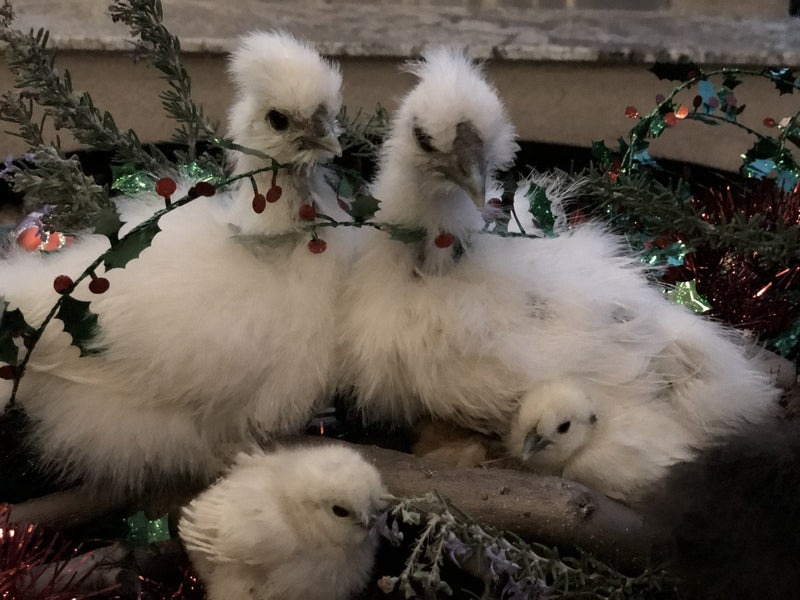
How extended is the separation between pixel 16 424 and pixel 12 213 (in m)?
0.67

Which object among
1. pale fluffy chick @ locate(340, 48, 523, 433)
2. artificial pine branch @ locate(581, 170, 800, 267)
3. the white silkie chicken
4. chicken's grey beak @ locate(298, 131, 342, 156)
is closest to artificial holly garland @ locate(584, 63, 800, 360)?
artificial pine branch @ locate(581, 170, 800, 267)

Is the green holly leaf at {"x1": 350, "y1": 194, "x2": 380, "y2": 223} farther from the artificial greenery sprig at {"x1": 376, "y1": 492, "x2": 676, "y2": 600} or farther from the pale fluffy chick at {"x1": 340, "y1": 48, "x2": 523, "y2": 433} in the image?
the artificial greenery sprig at {"x1": 376, "y1": 492, "x2": 676, "y2": 600}

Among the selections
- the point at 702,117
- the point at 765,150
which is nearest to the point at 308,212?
the point at 702,117

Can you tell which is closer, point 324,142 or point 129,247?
point 129,247

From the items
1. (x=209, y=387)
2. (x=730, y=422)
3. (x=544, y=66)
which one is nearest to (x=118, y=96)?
(x=544, y=66)

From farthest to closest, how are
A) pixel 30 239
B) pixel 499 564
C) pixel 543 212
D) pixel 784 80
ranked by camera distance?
pixel 784 80
pixel 30 239
pixel 543 212
pixel 499 564

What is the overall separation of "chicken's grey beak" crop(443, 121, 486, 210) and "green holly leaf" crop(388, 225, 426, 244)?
7cm

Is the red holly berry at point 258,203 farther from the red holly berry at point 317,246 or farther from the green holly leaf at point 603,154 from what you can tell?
the green holly leaf at point 603,154

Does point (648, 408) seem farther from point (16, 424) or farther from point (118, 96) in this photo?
point (118, 96)

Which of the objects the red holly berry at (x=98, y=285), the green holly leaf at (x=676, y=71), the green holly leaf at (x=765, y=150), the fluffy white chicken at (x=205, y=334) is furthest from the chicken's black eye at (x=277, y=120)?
the green holly leaf at (x=765, y=150)

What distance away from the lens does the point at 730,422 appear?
26.3 inches

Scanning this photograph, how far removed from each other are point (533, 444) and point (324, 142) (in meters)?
0.34

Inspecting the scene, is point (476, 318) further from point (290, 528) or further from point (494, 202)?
point (290, 528)

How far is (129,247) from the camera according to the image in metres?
0.57
